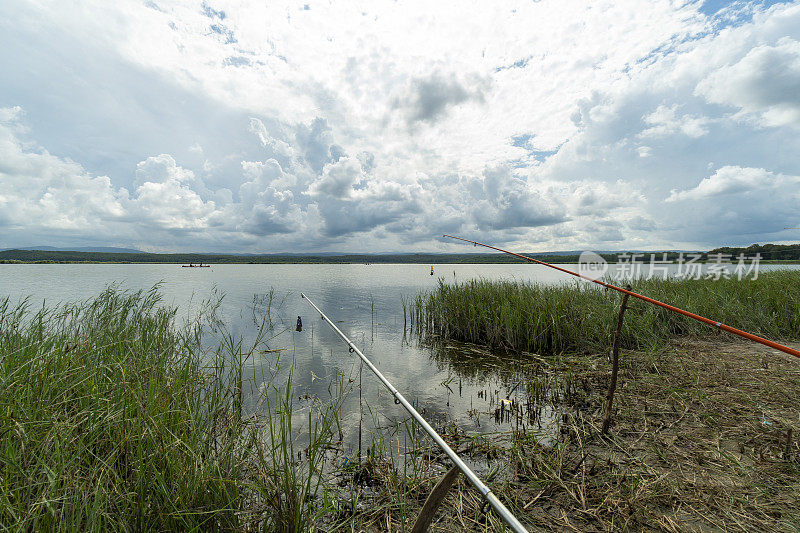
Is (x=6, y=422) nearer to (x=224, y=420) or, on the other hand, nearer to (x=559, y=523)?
(x=224, y=420)

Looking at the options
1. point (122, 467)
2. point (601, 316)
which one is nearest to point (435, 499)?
point (122, 467)

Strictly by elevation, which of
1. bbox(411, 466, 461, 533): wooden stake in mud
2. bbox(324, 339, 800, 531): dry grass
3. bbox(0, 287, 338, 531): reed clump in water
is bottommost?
bbox(324, 339, 800, 531): dry grass

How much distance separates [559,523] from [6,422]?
5080mm

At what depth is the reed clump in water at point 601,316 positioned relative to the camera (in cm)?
925

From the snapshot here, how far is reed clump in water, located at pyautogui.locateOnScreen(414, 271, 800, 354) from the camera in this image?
925cm

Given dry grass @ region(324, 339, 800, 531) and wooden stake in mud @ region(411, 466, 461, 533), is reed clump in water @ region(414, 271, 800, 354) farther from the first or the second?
wooden stake in mud @ region(411, 466, 461, 533)

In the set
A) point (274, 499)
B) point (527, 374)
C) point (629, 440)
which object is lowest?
point (527, 374)

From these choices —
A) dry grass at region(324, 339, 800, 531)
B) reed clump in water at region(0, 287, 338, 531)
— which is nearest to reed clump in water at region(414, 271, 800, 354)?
dry grass at region(324, 339, 800, 531)

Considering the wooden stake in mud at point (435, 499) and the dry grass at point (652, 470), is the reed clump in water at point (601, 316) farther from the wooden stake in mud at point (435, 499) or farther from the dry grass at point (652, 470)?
the wooden stake in mud at point (435, 499)

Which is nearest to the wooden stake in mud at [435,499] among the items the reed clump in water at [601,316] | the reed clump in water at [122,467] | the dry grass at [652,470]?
the reed clump in water at [122,467]

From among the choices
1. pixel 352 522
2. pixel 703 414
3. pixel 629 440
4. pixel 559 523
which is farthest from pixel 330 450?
pixel 703 414

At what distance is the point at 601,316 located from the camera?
372 inches

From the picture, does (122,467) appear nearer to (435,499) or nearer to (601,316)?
(435,499)

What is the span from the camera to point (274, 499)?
2.69 metres
